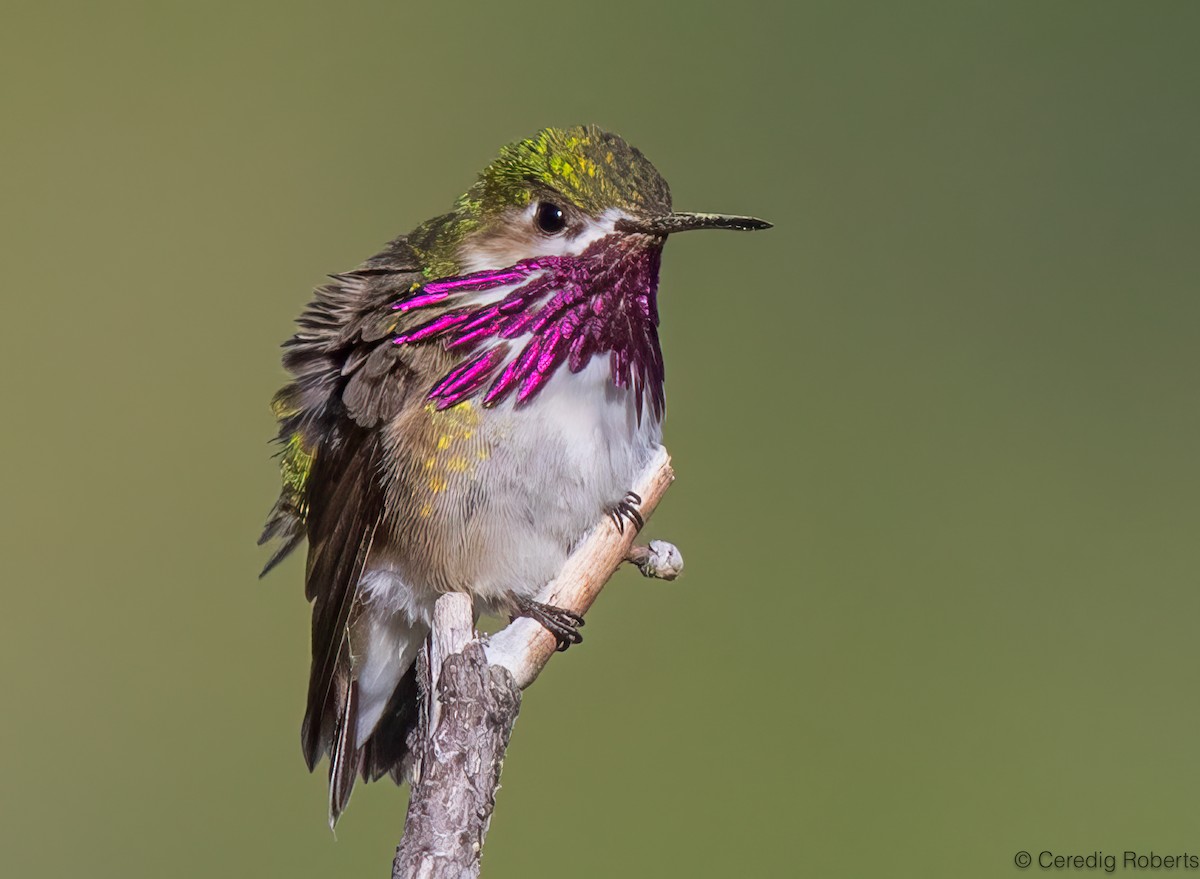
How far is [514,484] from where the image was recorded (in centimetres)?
166

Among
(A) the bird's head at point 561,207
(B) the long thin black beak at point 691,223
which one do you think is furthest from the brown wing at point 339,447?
(B) the long thin black beak at point 691,223

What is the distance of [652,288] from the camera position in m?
1.70

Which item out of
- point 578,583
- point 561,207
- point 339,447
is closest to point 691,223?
point 561,207

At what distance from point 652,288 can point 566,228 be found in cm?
15

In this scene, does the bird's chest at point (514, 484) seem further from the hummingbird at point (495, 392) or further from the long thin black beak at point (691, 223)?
the long thin black beak at point (691, 223)

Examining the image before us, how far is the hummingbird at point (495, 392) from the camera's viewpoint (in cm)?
164

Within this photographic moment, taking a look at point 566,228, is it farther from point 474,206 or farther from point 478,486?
point 478,486

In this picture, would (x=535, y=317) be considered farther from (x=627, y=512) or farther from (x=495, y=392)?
(x=627, y=512)

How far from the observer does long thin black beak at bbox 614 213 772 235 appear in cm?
155

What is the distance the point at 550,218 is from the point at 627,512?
43cm

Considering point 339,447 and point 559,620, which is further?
point 339,447

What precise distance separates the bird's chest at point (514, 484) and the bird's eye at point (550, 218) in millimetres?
189

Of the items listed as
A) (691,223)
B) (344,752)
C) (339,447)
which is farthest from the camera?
(344,752)

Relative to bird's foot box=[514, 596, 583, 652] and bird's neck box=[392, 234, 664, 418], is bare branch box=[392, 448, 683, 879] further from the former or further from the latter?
bird's neck box=[392, 234, 664, 418]
